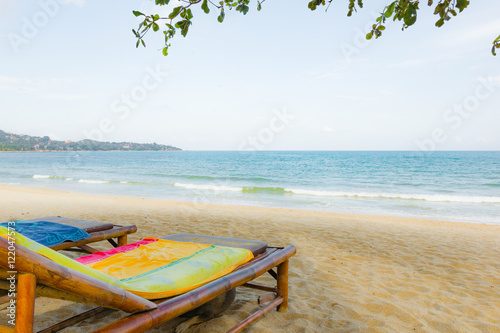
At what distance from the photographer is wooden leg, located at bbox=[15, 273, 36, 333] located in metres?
1.08

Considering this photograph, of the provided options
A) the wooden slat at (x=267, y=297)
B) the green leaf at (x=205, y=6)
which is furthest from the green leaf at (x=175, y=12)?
the wooden slat at (x=267, y=297)

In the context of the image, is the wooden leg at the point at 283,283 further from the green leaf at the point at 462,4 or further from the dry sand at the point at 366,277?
the green leaf at the point at 462,4

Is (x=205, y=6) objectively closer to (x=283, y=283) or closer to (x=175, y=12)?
(x=175, y=12)

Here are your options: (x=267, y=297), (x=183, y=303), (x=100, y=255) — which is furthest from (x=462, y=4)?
(x=100, y=255)

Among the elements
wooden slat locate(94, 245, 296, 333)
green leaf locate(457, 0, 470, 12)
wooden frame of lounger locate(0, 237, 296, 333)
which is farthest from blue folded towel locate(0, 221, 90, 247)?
green leaf locate(457, 0, 470, 12)

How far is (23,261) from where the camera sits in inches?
41.3

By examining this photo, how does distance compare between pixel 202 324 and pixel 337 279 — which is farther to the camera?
pixel 337 279

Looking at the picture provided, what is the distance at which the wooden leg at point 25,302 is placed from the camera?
3.54 feet

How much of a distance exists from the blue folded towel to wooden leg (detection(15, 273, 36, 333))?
69.6 inches

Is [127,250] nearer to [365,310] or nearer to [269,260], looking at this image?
[269,260]

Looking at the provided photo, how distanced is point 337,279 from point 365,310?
753 millimetres

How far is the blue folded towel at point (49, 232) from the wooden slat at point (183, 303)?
1.63 metres

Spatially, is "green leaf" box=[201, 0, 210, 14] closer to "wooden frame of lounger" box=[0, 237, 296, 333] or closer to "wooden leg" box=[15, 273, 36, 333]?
"wooden frame of lounger" box=[0, 237, 296, 333]

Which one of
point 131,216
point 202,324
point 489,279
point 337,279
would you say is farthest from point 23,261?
point 131,216
